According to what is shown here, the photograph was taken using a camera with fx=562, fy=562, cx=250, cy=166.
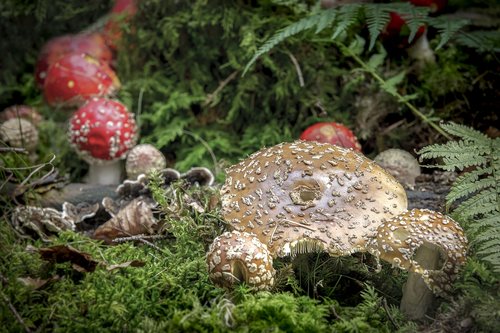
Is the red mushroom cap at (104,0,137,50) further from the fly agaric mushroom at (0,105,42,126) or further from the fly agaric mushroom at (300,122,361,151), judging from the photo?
the fly agaric mushroom at (300,122,361,151)

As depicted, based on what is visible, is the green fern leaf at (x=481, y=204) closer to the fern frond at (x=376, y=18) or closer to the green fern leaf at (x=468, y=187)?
the green fern leaf at (x=468, y=187)

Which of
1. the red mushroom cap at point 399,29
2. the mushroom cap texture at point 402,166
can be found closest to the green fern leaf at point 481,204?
the mushroom cap texture at point 402,166

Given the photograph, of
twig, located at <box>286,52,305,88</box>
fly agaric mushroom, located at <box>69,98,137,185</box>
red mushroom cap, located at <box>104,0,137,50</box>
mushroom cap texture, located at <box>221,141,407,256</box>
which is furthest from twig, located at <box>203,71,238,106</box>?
mushroom cap texture, located at <box>221,141,407,256</box>

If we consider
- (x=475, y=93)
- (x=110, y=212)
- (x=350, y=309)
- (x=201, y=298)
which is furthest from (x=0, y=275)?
(x=475, y=93)

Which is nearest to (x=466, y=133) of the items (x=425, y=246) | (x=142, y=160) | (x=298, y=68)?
(x=425, y=246)

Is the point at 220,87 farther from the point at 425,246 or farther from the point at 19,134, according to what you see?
the point at 425,246
